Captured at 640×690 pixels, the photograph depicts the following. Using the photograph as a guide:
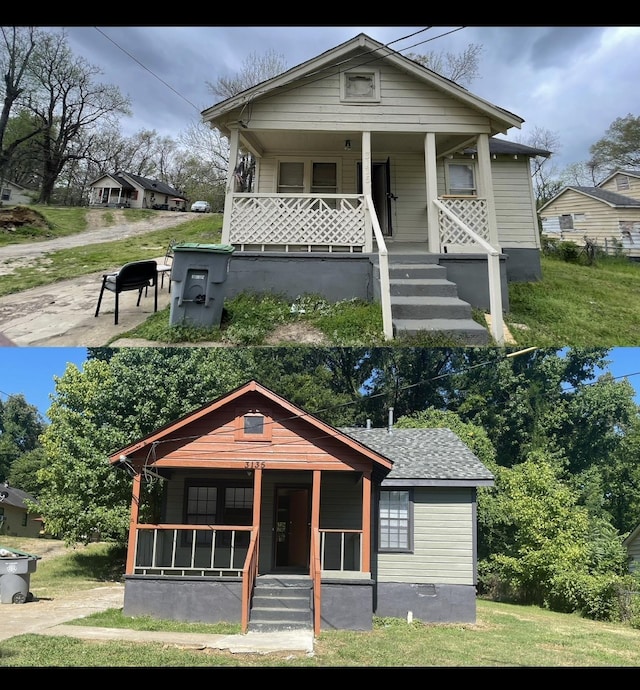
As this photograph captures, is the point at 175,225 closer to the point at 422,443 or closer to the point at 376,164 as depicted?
the point at 376,164

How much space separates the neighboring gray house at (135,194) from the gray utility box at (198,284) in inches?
796

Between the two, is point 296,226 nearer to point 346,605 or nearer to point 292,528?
point 292,528

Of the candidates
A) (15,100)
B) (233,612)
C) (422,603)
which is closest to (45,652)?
(233,612)

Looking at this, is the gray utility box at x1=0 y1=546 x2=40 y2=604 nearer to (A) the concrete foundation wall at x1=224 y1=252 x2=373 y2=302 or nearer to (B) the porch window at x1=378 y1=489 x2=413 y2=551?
(A) the concrete foundation wall at x1=224 y1=252 x2=373 y2=302

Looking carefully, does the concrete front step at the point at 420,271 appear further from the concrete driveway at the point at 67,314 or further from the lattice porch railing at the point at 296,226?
the concrete driveway at the point at 67,314

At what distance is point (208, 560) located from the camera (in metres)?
11.3

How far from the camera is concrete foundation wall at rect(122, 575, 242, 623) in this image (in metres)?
9.08

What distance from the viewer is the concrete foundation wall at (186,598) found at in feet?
29.8

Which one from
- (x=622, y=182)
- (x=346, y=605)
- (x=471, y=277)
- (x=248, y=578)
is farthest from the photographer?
(x=622, y=182)

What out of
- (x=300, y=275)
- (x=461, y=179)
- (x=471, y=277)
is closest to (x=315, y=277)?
(x=300, y=275)

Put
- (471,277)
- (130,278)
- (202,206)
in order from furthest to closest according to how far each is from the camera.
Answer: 1. (202,206)
2. (471,277)
3. (130,278)

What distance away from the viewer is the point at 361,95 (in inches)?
436

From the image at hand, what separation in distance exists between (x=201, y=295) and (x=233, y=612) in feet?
16.1

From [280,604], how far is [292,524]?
288 cm
